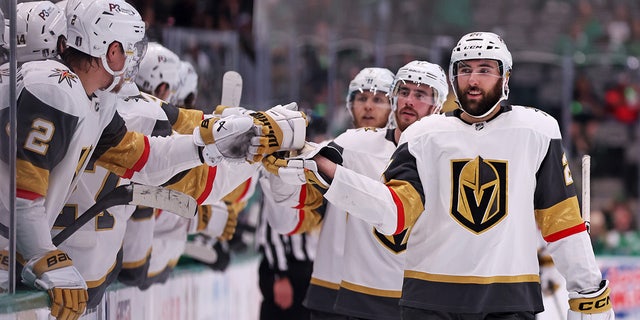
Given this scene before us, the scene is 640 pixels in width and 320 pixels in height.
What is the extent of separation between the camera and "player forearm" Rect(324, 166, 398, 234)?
3215mm

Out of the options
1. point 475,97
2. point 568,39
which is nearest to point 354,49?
point 568,39

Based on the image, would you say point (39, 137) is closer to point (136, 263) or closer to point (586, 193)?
point (586, 193)

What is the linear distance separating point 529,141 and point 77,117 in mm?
1372

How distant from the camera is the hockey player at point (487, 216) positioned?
3.33 meters

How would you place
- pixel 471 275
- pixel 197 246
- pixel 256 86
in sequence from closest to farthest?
pixel 471 275 → pixel 197 246 → pixel 256 86

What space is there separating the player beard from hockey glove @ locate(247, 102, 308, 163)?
50 centimetres

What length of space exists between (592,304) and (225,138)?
1.28 metres

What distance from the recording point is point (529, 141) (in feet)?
11.1

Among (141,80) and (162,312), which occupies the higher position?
(141,80)

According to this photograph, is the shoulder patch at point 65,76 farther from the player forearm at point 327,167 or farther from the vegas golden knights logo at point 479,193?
the vegas golden knights logo at point 479,193

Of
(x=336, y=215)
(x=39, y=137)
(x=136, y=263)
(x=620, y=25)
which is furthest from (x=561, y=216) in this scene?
(x=620, y=25)

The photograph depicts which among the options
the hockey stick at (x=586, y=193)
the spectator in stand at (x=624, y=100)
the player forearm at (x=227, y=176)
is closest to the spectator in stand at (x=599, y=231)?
the spectator in stand at (x=624, y=100)

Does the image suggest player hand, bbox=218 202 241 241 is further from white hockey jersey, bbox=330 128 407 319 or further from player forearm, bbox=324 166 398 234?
player forearm, bbox=324 166 398 234

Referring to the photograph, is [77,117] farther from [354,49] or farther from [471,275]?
[354,49]
